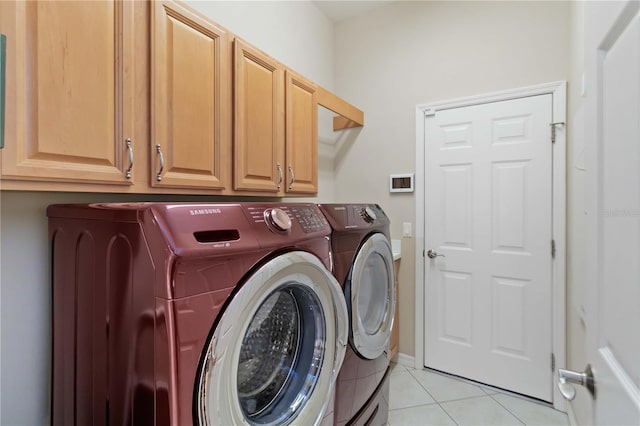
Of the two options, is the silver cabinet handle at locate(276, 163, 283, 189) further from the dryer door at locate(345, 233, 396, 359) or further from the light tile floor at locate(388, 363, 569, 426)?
the light tile floor at locate(388, 363, 569, 426)

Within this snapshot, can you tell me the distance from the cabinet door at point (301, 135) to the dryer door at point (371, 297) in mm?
651

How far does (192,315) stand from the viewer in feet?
2.31

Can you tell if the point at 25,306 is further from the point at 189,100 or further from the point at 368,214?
the point at 368,214

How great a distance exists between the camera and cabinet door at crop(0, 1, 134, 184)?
818 mm

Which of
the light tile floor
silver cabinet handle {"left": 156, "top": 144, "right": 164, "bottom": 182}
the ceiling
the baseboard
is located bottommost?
the light tile floor

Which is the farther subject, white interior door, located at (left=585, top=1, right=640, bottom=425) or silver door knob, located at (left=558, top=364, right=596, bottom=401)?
silver door knob, located at (left=558, top=364, right=596, bottom=401)

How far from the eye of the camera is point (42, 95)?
861 millimetres

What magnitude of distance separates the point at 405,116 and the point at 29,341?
2632 mm

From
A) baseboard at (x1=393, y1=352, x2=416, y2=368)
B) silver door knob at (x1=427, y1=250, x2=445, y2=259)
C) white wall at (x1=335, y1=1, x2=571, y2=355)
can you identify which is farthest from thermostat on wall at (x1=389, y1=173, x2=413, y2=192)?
baseboard at (x1=393, y1=352, x2=416, y2=368)

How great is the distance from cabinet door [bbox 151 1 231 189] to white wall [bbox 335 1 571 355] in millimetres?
1602

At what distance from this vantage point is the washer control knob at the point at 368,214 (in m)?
1.54

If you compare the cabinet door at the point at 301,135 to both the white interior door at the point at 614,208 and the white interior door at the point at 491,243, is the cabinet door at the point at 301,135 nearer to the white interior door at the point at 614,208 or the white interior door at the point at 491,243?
the white interior door at the point at 491,243

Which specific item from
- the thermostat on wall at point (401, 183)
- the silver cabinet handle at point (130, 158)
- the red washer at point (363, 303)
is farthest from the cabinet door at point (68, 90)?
the thermostat on wall at point (401, 183)

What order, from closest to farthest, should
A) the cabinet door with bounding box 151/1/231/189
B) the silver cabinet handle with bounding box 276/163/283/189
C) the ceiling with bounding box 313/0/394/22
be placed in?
the cabinet door with bounding box 151/1/231/189
the silver cabinet handle with bounding box 276/163/283/189
the ceiling with bounding box 313/0/394/22
